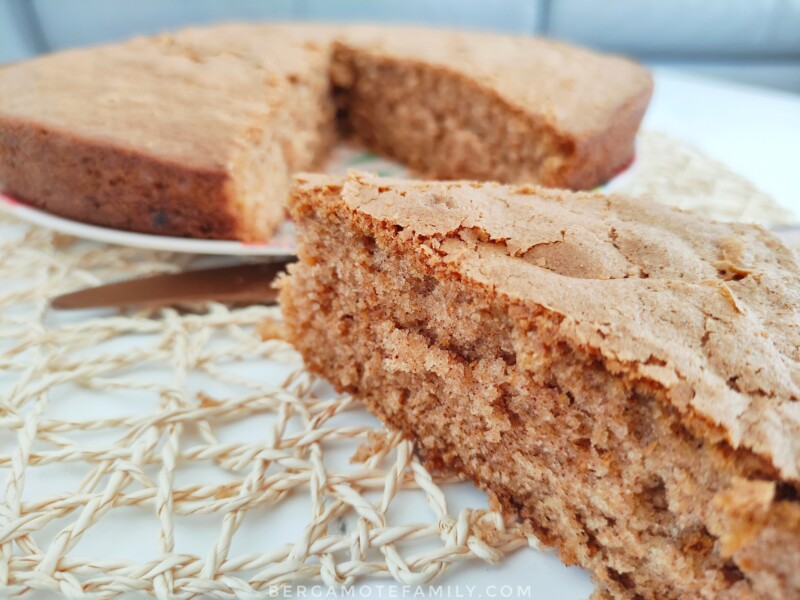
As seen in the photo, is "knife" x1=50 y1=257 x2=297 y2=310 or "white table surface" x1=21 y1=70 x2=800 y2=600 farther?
"knife" x1=50 y1=257 x2=297 y2=310

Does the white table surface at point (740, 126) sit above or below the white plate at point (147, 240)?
below

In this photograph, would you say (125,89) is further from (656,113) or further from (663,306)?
(656,113)

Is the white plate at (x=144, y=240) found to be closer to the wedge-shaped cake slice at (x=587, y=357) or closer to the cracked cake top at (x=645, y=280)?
the wedge-shaped cake slice at (x=587, y=357)

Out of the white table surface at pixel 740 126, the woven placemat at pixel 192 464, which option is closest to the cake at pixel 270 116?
the woven placemat at pixel 192 464

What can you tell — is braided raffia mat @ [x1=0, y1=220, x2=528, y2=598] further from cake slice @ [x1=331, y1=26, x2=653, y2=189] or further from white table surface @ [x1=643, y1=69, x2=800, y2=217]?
white table surface @ [x1=643, y1=69, x2=800, y2=217]

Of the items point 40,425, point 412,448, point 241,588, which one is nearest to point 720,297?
point 412,448

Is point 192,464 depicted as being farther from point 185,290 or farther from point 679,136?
point 679,136

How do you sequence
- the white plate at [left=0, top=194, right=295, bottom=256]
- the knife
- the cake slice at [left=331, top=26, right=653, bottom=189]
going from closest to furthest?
1. the knife
2. the white plate at [left=0, top=194, right=295, bottom=256]
3. the cake slice at [left=331, top=26, right=653, bottom=189]

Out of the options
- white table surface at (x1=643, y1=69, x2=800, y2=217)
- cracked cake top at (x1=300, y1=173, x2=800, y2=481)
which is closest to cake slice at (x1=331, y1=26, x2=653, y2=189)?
white table surface at (x1=643, y1=69, x2=800, y2=217)
